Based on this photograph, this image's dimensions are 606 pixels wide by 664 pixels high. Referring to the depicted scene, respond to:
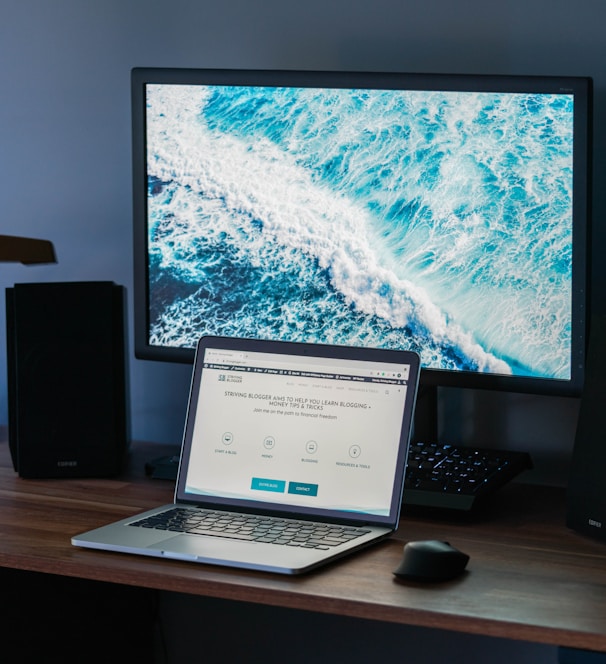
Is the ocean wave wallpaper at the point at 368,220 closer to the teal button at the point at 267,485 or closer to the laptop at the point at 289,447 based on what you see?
the laptop at the point at 289,447

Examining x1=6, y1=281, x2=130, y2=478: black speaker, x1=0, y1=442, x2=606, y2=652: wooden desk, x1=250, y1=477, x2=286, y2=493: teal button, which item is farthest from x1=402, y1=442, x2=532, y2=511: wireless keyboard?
x1=6, y1=281, x2=130, y2=478: black speaker

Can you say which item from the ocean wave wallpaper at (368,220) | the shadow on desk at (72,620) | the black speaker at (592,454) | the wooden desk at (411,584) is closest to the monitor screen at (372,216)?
the ocean wave wallpaper at (368,220)

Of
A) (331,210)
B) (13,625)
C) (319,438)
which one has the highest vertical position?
(331,210)

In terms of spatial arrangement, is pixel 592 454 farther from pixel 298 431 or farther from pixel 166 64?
pixel 166 64

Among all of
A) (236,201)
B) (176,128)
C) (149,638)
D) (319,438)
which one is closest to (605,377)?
(319,438)

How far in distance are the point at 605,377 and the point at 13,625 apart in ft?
2.77

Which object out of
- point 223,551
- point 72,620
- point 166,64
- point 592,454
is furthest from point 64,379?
point 592,454

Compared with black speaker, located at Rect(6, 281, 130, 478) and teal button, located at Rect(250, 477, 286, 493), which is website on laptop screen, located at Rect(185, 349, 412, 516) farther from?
black speaker, located at Rect(6, 281, 130, 478)

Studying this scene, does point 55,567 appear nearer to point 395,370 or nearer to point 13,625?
point 13,625

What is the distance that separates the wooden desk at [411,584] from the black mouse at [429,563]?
0.01 metres

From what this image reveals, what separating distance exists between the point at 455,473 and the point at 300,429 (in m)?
0.21

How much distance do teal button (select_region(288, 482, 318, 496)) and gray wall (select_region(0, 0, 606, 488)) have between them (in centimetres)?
41

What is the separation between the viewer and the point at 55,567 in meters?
1.04

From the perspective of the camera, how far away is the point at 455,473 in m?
1.27
